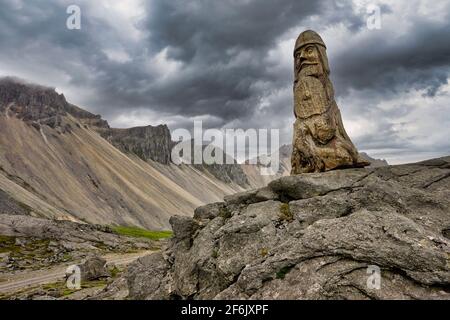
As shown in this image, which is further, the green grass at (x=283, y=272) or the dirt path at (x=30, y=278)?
the dirt path at (x=30, y=278)

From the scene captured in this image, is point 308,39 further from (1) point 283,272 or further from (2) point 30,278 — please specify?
(2) point 30,278

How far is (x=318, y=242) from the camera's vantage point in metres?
19.7

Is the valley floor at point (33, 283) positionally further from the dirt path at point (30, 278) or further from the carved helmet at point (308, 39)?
the carved helmet at point (308, 39)

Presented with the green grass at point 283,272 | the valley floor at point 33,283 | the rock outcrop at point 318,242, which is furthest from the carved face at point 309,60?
the valley floor at point 33,283

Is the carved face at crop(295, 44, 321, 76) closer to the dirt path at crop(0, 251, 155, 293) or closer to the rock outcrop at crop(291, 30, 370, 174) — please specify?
the rock outcrop at crop(291, 30, 370, 174)

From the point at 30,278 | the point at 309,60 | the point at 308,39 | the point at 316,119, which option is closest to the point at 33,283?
the point at 30,278

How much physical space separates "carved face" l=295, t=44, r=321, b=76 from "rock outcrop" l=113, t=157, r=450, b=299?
8.73 metres

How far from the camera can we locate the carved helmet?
30.7 metres

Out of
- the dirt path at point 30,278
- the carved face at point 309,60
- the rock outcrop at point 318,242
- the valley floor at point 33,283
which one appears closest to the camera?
the rock outcrop at point 318,242

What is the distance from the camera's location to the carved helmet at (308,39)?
30.7 metres

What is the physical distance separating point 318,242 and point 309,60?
649 inches

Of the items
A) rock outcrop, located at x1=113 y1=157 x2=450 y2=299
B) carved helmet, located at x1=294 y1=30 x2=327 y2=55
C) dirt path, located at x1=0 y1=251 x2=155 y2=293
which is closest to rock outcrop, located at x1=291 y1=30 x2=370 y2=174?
carved helmet, located at x1=294 y1=30 x2=327 y2=55

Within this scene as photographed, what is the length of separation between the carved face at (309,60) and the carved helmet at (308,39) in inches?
12.3

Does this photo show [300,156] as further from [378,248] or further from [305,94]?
[378,248]
